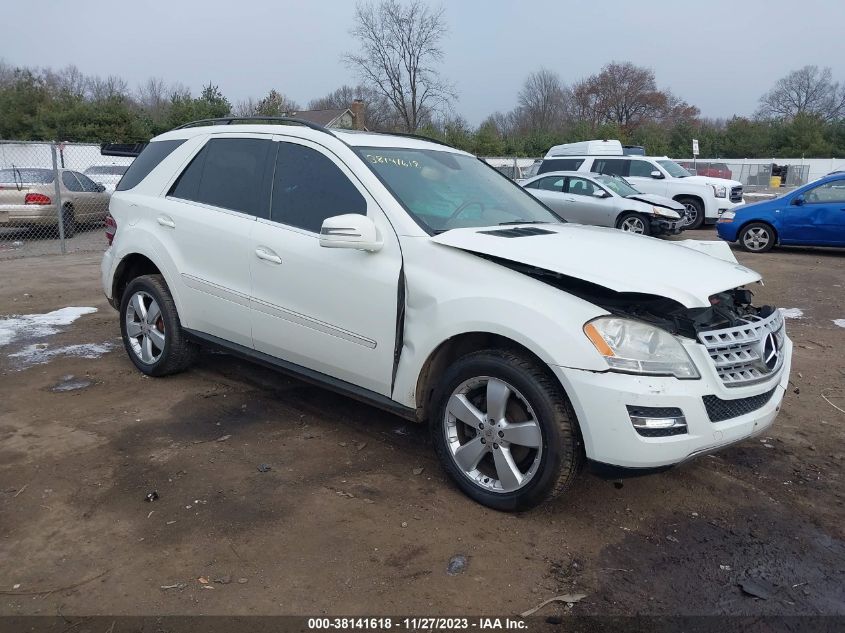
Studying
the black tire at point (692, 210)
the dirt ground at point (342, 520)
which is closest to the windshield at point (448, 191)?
the dirt ground at point (342, 520)

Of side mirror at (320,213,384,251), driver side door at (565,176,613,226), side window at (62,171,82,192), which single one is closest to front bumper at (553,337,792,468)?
side mirror at (320,213,384,251)

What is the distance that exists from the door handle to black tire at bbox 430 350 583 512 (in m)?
1.35

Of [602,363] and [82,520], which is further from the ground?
[602,363]

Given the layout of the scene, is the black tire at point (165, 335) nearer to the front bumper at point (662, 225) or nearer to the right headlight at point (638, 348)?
the right headlight at point (638, 348)

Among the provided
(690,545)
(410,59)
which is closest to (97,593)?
(690,545)

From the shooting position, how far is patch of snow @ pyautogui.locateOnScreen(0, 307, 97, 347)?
665cm

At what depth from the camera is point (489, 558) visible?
3043mm

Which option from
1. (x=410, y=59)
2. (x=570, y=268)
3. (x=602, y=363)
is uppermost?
(x=410, y=59)

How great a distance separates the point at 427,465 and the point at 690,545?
1.44 m

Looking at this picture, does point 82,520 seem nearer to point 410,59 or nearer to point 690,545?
point 690,545

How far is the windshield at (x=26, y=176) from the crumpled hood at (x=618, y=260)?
516 inches

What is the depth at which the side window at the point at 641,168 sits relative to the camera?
18.0 m

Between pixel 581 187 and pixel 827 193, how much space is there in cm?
463

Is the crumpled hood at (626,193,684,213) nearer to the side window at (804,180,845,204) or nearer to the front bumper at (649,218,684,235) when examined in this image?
the front bumper at (649,218,684,235)
